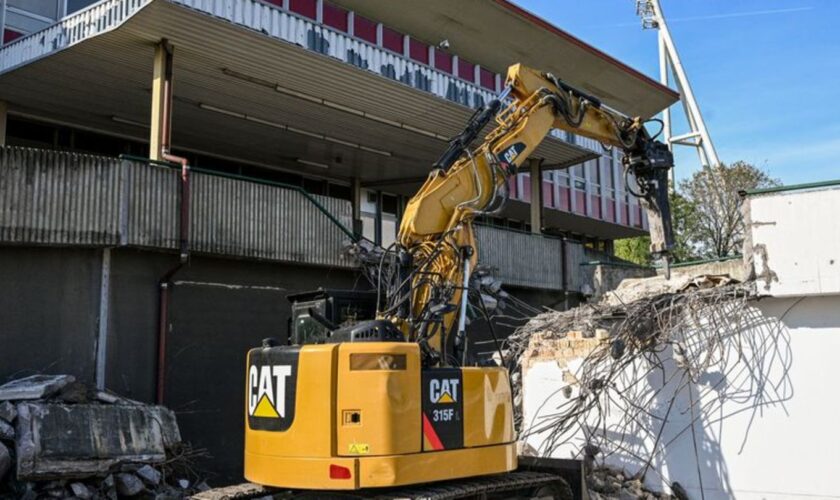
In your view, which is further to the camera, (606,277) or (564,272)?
(606,277)

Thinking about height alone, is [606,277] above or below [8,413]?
above

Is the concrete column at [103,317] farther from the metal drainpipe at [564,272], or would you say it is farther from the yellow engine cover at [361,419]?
the metal drainpipe at [564,272]

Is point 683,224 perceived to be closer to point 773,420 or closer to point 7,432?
point 773,420

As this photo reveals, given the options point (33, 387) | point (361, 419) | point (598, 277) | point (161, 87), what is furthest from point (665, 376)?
point (598, 277)

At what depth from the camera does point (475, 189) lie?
9.18 m

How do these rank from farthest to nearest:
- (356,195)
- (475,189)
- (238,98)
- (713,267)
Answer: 1. (356,195)
2. (713,267)
3. (238,98)
4. (475,189)

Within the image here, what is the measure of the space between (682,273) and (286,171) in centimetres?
1144

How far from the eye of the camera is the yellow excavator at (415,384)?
23.0ft

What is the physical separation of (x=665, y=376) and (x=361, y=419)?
6.80 meters

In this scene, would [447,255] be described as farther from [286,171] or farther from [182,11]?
[286,171]

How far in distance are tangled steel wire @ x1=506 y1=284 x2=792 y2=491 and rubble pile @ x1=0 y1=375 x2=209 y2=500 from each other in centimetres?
636

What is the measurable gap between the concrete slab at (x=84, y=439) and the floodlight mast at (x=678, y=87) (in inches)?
1169

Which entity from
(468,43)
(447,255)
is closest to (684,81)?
(468,43)

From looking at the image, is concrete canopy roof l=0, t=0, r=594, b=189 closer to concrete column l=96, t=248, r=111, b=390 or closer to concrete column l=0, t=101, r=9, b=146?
concrete column l=0, t=101, r=9, b=146
